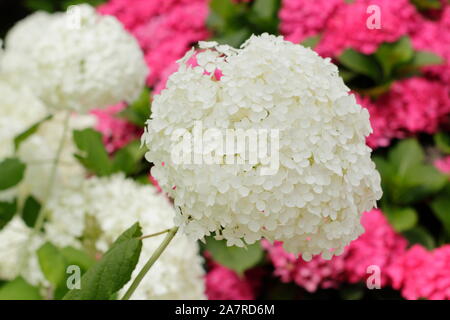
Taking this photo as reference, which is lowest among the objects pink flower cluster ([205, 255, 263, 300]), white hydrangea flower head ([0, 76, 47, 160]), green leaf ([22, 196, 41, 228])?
pink flower cluster ([205, 255, 263, 300])

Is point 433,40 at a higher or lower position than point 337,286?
higher

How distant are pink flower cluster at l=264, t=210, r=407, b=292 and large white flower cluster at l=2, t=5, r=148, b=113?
434mm

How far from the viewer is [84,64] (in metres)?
1.18

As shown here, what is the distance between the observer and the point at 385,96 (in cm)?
155

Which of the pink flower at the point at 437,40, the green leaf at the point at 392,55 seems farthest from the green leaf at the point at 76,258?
the pink flower at the point at 437,40

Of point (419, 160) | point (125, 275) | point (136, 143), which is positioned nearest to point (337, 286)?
point (419, 160)

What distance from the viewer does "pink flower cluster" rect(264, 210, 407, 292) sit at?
49.8 inches

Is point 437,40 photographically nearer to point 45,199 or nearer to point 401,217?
point 401,217

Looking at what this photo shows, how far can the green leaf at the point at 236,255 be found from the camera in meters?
1.30

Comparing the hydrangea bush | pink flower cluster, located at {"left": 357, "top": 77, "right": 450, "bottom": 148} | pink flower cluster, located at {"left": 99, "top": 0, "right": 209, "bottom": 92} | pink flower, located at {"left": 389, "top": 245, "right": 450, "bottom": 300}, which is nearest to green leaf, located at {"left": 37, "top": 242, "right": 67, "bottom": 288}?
the hydrangea bush

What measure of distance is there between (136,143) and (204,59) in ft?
3.29

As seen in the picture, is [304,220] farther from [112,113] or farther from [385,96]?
[112,113]

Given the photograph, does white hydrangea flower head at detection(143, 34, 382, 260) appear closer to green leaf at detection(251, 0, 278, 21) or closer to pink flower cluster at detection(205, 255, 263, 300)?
pink flower cluster at detection(205, 255, 263, 300)

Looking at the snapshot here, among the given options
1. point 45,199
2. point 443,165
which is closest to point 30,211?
point 45,199
